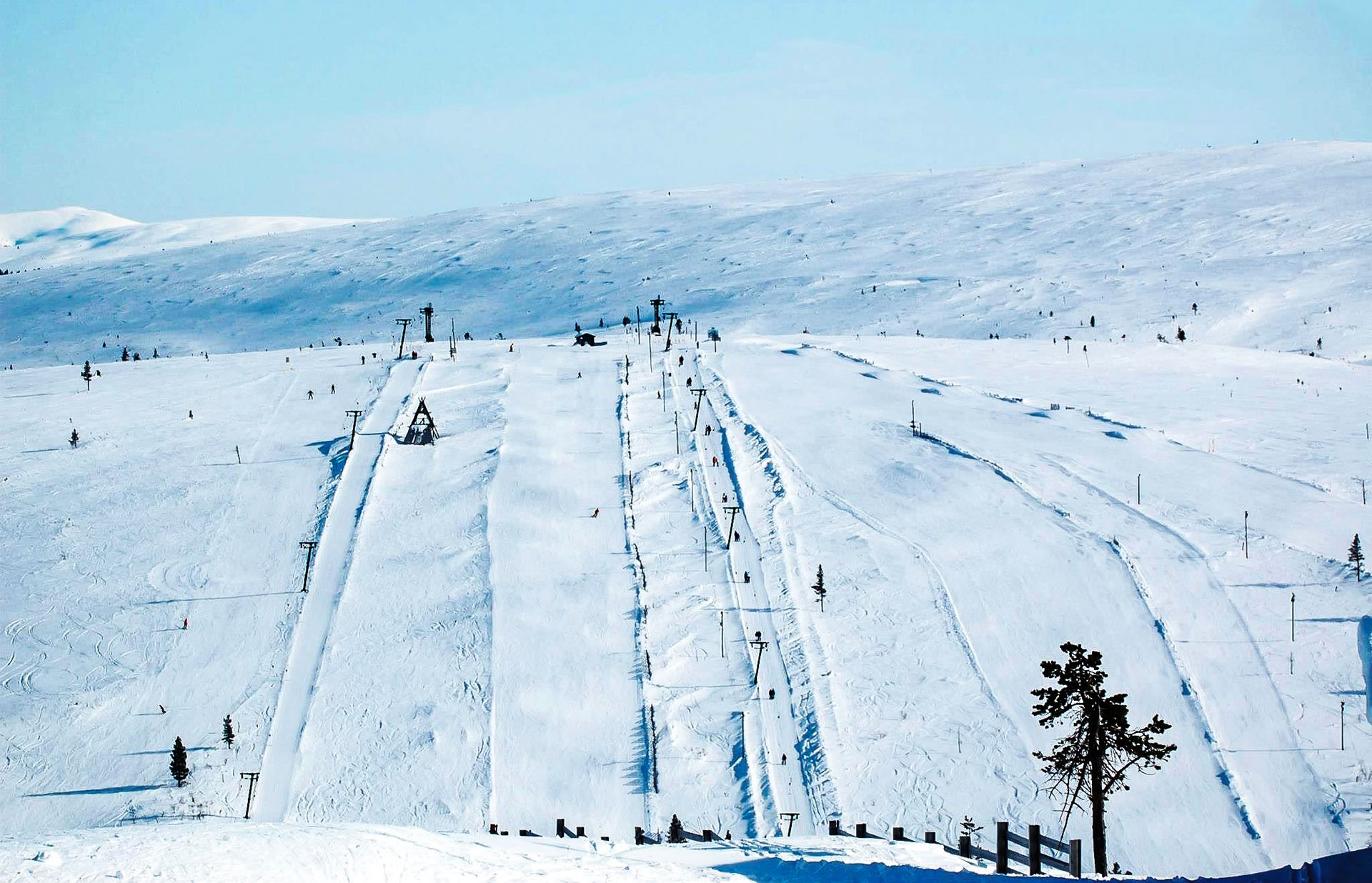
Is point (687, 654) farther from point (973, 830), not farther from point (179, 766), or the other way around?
point (179, 766)

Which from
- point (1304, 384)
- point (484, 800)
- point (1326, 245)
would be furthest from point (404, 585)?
point (1326, 245)

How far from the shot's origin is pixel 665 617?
29.9 meters

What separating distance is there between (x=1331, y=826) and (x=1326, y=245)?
61398mm

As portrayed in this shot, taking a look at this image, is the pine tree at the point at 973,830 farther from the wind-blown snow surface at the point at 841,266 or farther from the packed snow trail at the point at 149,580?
the wind-blown snow surface at the point at 841,266

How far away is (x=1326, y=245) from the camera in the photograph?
247ft

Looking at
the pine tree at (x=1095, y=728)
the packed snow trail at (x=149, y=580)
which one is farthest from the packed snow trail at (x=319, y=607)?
the pine tree at (x=1095, y=728)

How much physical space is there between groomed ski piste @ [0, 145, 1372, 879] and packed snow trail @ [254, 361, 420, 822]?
0.33 ft

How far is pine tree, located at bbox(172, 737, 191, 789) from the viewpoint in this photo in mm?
23844

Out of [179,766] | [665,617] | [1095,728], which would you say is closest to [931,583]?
[665,617]

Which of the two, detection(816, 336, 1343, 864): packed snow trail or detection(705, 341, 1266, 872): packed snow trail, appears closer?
detection(705, 341, 1266, 872): packed snow trail

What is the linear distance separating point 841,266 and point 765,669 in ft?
190

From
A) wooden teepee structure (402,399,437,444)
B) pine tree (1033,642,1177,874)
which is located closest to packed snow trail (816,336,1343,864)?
pine tree (1033,642,1177,874)

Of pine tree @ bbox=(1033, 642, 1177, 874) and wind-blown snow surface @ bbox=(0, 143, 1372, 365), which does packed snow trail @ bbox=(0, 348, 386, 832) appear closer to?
pine tree @ bbox=(1033, 642, 1177, 874)

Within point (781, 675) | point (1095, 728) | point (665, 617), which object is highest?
A: point (1095, 728)
